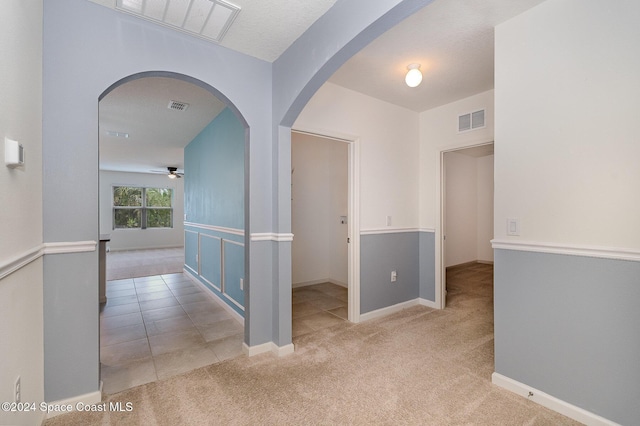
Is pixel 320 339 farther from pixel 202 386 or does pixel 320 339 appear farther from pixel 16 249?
pixel 16 249

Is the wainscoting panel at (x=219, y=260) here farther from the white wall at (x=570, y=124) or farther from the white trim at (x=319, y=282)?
the white wall at (x=570, y=124)

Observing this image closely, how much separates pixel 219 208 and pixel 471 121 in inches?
131

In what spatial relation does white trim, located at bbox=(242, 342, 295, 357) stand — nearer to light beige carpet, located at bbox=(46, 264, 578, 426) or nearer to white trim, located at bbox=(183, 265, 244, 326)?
light beige carpet, located at bbox=(46, 264, 578, 426)

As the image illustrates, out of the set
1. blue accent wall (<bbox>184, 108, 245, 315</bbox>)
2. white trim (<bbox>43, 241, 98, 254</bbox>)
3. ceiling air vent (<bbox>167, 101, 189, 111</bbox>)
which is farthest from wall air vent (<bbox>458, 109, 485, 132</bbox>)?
white trim (<bbox>43, 241, 98, 254</bbox>)

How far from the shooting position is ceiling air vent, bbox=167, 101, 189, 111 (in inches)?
138

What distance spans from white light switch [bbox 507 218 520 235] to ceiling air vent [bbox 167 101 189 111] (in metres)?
3.60

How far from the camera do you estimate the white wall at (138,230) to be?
9180 mm

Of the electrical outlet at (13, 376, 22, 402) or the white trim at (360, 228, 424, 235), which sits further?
the white trim at (360, 228, 424, 235)

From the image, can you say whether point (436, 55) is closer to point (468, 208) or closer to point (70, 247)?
point (70, 247)

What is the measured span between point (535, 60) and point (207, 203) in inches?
163

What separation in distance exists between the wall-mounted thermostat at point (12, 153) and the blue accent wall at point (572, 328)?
2.72 meters

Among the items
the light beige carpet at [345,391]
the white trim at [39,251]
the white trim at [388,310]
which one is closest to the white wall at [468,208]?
the white trim at [388,310]

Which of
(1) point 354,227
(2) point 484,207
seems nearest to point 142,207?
(1) point 354,227

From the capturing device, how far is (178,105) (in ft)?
11.7
